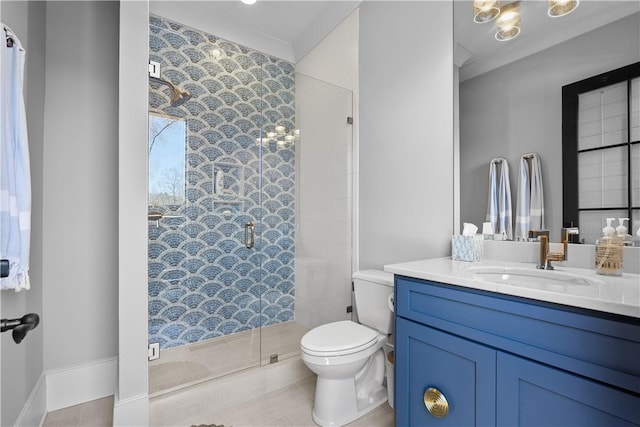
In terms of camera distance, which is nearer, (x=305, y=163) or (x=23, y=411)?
(x=23, y=411)

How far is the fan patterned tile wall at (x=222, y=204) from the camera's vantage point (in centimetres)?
206

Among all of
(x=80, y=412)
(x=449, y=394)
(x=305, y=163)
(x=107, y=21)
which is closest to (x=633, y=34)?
(x=449, y=394)

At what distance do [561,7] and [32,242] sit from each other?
2.87 m

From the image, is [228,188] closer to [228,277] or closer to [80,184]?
[228,277]

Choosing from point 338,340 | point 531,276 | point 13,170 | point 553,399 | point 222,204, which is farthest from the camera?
point 222,204

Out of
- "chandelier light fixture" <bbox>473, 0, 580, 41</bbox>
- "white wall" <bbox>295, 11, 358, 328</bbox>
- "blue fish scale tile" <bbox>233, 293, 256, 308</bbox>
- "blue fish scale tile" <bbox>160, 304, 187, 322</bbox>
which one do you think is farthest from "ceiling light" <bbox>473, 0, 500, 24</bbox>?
"blue fish scale tile" <bbox>160, 304, 187, 322</bbox>

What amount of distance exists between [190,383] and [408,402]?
1.29m

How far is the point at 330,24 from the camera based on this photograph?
2486 millimetres

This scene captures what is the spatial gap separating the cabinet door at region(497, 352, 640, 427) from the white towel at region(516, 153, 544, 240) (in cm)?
72

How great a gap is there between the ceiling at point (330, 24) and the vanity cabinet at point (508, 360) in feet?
3.97

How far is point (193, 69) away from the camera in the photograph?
224 cm

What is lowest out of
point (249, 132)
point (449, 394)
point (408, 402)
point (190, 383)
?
point (190, 383)

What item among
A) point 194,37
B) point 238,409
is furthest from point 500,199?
point 194,37

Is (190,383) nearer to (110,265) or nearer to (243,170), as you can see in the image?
(110,265)
